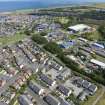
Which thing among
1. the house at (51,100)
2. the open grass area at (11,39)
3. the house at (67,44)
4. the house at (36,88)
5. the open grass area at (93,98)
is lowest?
the open grass area at (93,98)

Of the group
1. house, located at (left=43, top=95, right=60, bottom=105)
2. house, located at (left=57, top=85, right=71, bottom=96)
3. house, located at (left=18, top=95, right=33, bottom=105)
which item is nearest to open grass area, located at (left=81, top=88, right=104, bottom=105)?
house, located at (left=57, top=85, right=71, bottom=96)

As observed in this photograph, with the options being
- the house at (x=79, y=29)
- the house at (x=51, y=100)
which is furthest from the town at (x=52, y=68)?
the house at (x=79, y=29)

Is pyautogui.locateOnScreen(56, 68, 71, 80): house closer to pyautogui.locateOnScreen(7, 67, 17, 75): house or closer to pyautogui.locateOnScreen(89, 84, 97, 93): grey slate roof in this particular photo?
pyautogui.locateOnScreen(89, 84, 97, 93): grey slate roof

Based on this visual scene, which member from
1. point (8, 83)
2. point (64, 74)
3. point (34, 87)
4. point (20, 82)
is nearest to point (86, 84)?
point (64, 74)

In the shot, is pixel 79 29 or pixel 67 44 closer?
pixel 67 44

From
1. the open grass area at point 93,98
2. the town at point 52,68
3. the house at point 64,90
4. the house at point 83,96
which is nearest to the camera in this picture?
the open grass area at point 93,98

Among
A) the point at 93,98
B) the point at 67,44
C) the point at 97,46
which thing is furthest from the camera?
the point at 67,44

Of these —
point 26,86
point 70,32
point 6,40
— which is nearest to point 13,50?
point 6,40

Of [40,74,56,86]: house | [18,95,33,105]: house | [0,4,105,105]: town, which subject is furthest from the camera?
[40,74,56,86]: house

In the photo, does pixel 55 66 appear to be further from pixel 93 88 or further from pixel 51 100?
pixel 51 100

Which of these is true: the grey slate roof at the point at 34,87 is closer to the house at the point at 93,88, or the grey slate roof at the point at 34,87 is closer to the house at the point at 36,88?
the house at the point at 36,88
